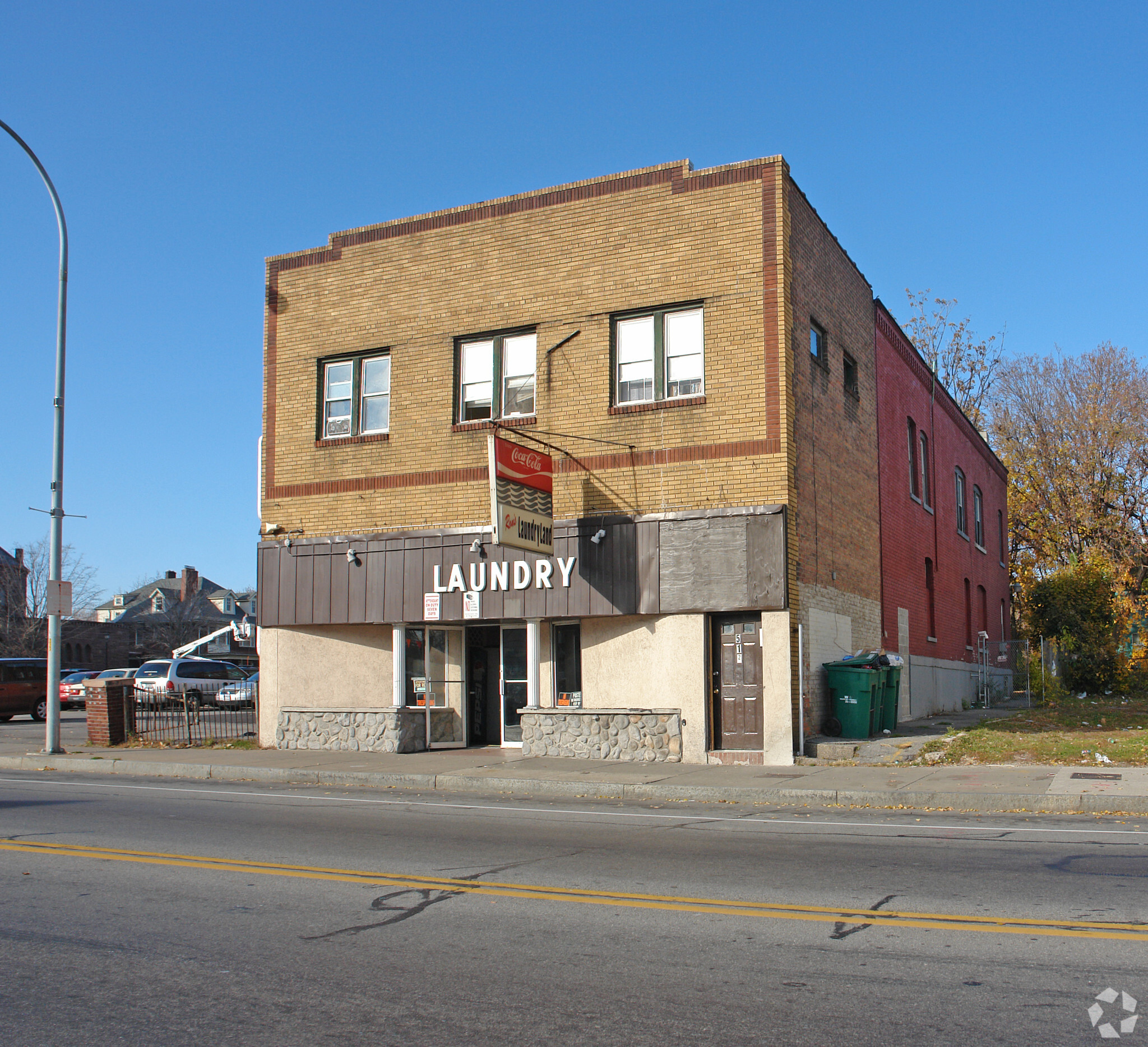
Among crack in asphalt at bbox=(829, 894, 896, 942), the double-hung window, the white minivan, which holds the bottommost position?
crack in asphalt at bbox=(829, 894, 896, 942)

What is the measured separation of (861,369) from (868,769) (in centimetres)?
920

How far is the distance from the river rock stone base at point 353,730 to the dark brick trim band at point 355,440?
4717 mm

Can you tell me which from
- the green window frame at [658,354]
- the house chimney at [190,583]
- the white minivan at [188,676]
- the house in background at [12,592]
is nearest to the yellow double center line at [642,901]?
the green window frame at [658,354]

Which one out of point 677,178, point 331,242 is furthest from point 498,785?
point 331,242

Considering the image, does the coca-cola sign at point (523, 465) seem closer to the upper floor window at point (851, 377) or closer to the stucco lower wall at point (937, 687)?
the upper floor window at point (851, 377)

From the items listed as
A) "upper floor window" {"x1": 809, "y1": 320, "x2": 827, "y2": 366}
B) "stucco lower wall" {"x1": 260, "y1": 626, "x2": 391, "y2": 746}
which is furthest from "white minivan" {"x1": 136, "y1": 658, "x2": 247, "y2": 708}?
"upper floor window" {"x1": 809, "y1": 320, "x2": 827, "y2": 366}

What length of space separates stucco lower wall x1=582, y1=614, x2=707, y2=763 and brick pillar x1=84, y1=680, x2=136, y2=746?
9.67 metres

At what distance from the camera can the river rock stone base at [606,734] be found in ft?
54.3

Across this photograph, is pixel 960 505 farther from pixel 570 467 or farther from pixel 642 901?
pixel 642 901

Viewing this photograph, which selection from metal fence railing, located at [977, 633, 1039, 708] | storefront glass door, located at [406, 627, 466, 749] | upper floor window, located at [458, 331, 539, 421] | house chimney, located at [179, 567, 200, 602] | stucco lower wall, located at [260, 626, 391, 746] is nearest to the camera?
upper floor window, located at [458, 331, 539, 421]

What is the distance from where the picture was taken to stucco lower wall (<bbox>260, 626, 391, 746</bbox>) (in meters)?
19.8

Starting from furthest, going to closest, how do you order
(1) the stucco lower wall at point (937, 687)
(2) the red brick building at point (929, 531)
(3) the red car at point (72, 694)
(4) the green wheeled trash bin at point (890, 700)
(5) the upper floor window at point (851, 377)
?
(3) the red car at point (72, 694) < (2) the red brick building at point (929, 531) < (1) the stucco lower wall at point (937, 687) < (5) the upper floor window at point (851, 377) < (4) the green wheeled trash bin at point (890, 700)

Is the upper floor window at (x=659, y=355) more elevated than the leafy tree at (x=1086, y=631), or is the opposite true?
the upper floor window at (x=659, y=355)

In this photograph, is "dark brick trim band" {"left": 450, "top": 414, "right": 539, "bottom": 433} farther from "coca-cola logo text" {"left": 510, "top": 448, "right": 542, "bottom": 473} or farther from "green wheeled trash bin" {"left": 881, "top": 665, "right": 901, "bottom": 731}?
"green wheeled trash bin" {"left": 881, "top": 665, "right": 901, "bottom": 731}
